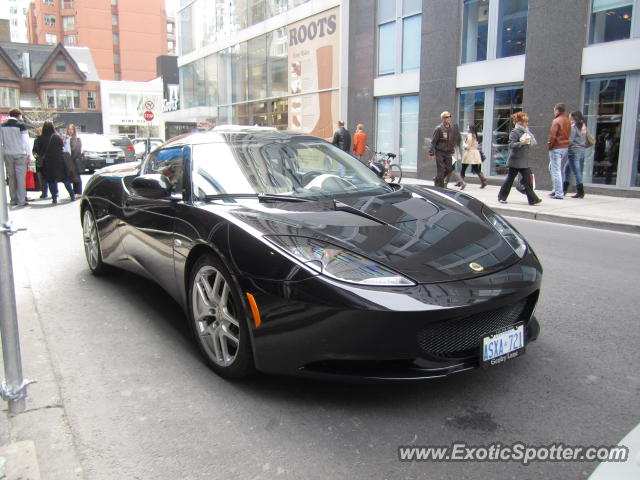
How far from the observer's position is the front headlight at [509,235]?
321 cm

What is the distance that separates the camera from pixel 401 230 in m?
3.07

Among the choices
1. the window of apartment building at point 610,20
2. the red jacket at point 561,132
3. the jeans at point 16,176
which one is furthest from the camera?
the window of apartment building at point 610,20

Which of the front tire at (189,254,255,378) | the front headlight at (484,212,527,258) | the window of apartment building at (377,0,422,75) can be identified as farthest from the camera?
the window of apartment building at (377,0,422,75)

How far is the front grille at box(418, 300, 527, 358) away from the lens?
8.38 feet

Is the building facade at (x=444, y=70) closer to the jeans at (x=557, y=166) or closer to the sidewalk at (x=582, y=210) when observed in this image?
the sidewalk at (x=582, y=210)

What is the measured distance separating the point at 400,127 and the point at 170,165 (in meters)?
15.2

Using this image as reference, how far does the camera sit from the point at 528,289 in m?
2.83

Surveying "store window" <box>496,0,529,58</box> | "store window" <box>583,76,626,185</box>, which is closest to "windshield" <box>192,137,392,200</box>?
"store window" <box>583,76,626,185</box>

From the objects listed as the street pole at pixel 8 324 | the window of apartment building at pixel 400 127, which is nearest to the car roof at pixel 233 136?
the street pole at pixel 8 324

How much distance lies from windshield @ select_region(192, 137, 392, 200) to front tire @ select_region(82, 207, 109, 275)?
205 centimetres

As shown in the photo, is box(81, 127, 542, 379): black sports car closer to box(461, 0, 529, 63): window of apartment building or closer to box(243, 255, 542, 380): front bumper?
box(243, 255, 542, 380): front bumper

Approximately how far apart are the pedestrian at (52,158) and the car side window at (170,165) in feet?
28.2

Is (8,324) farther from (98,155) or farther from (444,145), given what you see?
(98,155)

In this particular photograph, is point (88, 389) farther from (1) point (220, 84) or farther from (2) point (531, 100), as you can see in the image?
(1) point (220, 84)
